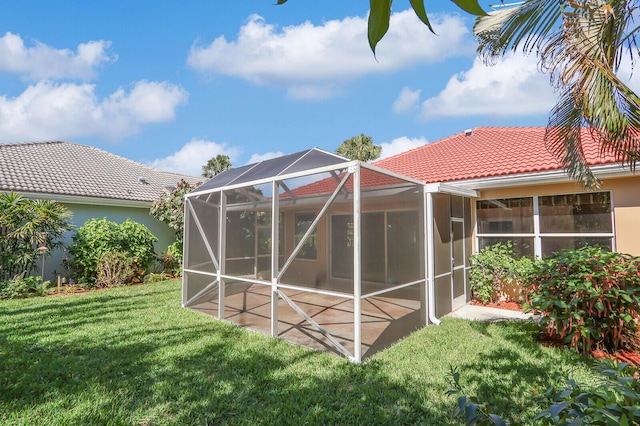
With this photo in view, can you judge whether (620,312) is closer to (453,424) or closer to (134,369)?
(453,424)

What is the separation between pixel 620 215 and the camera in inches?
300

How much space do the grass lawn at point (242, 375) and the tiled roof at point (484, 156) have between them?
421 cm

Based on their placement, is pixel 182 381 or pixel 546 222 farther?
pixel 546 222

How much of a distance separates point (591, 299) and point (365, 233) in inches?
146

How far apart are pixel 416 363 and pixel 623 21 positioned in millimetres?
5633

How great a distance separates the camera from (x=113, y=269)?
39.5 feet

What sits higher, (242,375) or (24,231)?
(24,231)

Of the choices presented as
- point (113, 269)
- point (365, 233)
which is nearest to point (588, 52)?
point (365, 233)

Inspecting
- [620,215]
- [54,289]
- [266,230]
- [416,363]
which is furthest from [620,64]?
[54,289]

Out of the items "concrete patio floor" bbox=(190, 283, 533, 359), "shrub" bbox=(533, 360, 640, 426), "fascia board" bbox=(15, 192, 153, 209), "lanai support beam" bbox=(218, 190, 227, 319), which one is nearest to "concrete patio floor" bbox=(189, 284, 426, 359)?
"concrete patio floor" bbox=(190, 283, 533, 359)

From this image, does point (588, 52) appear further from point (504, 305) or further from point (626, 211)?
point (504, 305)

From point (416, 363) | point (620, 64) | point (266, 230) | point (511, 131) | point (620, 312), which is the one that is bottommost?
point (416, 363)

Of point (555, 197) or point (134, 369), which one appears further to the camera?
Answer: point (555, 197)

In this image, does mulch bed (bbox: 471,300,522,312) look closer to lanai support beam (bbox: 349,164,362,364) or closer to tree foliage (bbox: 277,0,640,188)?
tree foliage (bbox: 277,0,640,188)
